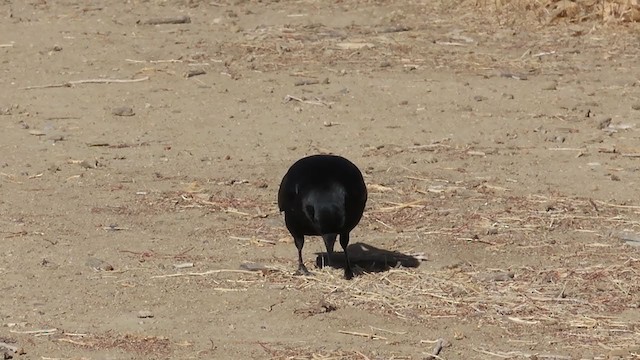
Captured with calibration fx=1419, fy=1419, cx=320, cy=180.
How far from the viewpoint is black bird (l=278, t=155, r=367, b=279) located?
7047 mm

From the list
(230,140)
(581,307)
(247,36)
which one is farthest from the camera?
(247,36)

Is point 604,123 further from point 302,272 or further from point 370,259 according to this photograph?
point 302,272

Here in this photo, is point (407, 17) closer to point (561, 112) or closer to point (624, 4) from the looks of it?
point (624, 4)

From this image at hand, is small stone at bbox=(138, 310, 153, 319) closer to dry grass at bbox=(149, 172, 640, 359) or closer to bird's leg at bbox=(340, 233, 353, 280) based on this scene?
dry grass at bbox=(149, 172, 640, 359)

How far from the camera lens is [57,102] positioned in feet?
38.0

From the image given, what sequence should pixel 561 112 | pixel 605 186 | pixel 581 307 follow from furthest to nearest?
pixel 561 112 < pixel 605 186 < pixel 581 307

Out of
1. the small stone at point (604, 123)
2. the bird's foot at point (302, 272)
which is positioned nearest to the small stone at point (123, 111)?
the small stone at point (604, 123)

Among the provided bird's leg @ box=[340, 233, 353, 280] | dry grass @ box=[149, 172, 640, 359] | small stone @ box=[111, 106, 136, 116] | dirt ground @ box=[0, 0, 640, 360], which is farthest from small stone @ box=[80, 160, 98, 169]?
bird's leg @ box=[340, 233, 353, 280]

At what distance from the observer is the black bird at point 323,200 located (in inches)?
277

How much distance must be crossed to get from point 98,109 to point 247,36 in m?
2.39

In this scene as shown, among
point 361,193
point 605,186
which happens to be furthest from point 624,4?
point 361,193

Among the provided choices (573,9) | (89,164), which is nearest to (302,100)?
(89,164)

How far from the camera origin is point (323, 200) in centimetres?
705

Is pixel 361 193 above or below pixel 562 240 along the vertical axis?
above
